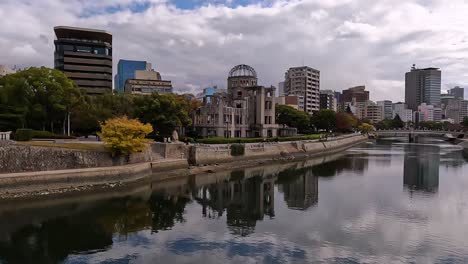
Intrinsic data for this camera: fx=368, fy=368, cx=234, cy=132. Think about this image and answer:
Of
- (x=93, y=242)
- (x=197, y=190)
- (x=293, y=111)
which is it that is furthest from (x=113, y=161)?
(x=293, y=111)

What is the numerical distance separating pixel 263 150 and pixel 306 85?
110 m

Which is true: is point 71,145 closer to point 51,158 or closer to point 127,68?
point 51,158

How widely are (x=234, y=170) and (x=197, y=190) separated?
13.8m

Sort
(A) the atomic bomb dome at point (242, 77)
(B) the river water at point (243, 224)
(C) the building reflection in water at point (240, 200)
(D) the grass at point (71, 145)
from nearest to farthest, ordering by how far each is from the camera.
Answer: (B) the river water at point (243, 224)
(C) the building reflection in water at point (240, 200)
(D) the grass at point (71, 145)
(A) the atomic bomb dome at point (242, 77)

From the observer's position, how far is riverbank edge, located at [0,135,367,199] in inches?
1277

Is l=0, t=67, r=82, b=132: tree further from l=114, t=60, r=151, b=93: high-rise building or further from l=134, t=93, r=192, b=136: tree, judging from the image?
l=114, t=60, r=151, b=93: high-rise building

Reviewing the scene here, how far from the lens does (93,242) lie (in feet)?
77.3

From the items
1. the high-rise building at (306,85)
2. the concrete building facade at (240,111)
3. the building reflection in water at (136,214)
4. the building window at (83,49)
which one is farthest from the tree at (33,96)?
the high-rise building at (306,85)

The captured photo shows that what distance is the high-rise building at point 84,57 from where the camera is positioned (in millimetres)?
99750

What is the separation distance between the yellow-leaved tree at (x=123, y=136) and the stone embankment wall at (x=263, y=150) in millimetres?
9890

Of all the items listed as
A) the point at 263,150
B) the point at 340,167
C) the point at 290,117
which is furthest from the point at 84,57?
the point at 340,167

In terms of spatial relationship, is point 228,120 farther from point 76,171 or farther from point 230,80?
point 76,171

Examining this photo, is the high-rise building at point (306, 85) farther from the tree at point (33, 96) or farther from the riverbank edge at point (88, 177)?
the tree at point (33, 96)

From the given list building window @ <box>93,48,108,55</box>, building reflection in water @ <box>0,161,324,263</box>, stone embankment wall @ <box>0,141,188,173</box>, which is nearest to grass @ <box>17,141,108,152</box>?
stone embankment wall @ <box>0,141,188,173</box>
